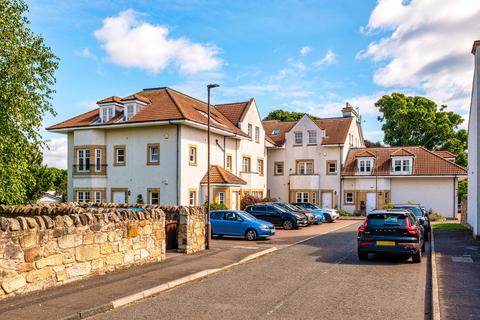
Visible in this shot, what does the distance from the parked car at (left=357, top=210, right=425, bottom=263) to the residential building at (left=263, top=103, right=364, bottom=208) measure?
31.3 m

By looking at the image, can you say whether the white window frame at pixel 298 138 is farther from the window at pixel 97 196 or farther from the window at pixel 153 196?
the window at pixel 97 196

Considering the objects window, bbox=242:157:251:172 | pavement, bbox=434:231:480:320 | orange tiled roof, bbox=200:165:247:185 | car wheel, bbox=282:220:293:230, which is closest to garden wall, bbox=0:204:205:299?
pavement, bbox=434:231:480:320

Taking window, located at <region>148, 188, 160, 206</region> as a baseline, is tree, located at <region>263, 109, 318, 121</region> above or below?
above

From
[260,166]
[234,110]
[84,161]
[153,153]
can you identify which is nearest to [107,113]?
[84,161]

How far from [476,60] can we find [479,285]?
14.4m

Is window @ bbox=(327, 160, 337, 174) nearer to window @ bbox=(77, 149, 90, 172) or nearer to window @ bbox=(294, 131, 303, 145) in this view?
window @ bbox=(294, 131, 303, 145)

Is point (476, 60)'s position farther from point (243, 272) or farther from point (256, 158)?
point (256, 158)

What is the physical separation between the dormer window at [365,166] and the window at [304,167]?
4.85 meters

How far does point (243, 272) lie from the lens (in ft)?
42.9

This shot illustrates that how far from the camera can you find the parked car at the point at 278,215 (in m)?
28.0

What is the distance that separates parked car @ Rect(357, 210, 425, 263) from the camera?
14.4 m

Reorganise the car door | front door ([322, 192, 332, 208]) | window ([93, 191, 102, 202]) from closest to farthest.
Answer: the car door → window ([93, 191, 102, 202]) → front door ([322, 192, 332, 208])

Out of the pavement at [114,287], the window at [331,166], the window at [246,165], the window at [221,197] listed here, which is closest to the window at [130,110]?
the window at [221,197]

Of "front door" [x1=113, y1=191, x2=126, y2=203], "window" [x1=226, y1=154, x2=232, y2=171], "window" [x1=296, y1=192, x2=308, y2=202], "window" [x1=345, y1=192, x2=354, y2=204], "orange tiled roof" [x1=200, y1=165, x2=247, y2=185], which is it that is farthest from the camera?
"window" [x1=296, y1=192, x2=308, y2=202]
